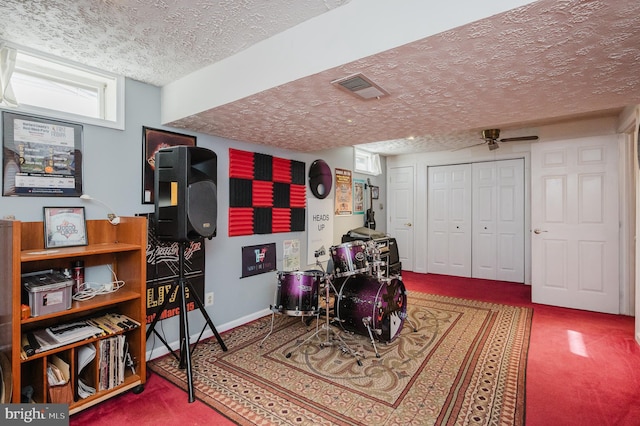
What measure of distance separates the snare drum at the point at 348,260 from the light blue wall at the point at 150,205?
1.01 metres

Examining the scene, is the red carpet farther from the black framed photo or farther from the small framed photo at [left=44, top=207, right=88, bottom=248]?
the black framed photo

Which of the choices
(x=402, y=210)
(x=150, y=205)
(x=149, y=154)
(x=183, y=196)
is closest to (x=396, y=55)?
(x=183, y=196)

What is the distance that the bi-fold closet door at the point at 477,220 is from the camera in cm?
474

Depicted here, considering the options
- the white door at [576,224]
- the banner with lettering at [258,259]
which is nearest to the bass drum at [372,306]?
the banner with lettering at [258,259]

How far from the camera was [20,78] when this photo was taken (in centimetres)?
187

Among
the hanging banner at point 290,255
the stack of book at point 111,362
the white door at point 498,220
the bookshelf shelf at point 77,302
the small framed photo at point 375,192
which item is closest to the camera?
the bookshelf shelf at point 77,302

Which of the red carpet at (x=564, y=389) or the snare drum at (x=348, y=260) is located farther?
the snare drum at (x=348, y=260)

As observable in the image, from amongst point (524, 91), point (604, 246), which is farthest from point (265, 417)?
point (604, 246)

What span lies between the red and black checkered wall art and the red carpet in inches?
59.5

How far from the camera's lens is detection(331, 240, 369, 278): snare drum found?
262 centimetres

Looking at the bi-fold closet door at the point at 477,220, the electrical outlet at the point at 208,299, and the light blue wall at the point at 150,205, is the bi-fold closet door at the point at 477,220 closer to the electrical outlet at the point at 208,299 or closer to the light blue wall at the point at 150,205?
the light blue wall at the point at 150,205

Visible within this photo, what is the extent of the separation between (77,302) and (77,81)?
1.49 metres

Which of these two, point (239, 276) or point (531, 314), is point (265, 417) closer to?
point (239, 276)

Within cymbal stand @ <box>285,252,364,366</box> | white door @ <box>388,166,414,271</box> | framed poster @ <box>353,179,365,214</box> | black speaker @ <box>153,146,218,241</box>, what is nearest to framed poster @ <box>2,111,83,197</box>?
black speaker @ <box>153,146,218,241</box>
